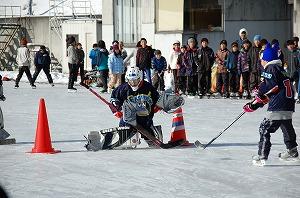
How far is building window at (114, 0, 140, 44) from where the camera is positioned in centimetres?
2622

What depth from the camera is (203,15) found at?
79.5 feet

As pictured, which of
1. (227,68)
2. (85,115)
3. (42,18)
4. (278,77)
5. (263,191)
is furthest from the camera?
(42,18)

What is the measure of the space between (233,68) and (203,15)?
22.1 ft

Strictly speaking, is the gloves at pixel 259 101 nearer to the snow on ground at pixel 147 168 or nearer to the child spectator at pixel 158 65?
the snow on ground at pixel 147 168

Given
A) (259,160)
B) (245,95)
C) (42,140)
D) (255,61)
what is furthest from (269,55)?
(245,95)

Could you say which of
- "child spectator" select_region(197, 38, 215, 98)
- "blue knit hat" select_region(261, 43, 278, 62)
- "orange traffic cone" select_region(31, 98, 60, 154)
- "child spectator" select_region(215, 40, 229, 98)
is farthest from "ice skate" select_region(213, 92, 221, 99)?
"blue knit hat" select_region(261, 43, 278, 62)

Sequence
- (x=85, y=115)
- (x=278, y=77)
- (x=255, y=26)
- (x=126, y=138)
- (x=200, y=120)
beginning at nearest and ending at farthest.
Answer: (x=278, y=77) → (x=126, y=138) → (x=200, y=120) → (x=85, y=115) → (x=255, y=26)

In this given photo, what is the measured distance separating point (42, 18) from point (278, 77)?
27326mm

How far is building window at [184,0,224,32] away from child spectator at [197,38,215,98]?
Result: 589 centimetres

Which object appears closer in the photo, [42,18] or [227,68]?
[227,68]

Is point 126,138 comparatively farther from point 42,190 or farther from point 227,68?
point 227,68

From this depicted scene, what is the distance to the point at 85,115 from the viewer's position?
1446 centimetres

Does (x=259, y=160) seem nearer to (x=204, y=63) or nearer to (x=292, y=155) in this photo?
(x=292, y=155)

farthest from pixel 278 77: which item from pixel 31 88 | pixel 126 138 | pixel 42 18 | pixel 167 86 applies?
pixel 42 18
